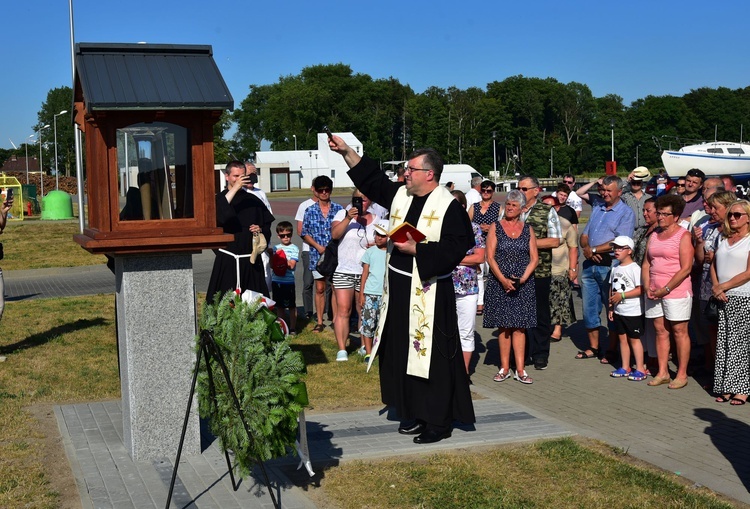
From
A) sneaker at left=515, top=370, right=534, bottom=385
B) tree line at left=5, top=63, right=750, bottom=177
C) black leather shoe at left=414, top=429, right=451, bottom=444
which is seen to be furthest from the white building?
black leather shoe at left=414, top=429, right=451, bottom=444

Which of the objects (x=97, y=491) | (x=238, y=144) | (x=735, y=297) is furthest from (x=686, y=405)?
(x=238, y=144)

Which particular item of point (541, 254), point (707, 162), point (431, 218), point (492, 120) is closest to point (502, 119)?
point (492, 120)

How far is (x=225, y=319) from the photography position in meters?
5.80

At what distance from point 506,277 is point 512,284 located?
5.1 inches

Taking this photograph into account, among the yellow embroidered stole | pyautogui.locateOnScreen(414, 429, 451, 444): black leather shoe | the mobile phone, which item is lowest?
pyautogui.locateOnScreen(414, 429, 451, 444): black leather shoe

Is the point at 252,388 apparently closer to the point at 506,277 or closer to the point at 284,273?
the point at 506,277

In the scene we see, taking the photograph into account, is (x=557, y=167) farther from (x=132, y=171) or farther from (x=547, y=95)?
(x=132, y=171)

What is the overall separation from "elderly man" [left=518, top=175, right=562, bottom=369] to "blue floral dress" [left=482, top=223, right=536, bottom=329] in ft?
2.18

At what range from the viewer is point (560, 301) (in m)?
11.4

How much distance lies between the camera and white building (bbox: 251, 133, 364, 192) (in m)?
94.0

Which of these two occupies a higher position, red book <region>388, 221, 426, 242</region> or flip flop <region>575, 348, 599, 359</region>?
red book <region>388, 221, 426, 242</region>

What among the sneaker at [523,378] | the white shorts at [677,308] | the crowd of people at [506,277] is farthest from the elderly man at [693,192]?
the sneaker at [523,378]

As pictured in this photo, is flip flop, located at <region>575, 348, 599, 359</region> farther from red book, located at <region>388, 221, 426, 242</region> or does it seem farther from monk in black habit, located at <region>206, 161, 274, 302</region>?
red book, located at <region>388, 221, 426, 242</region>

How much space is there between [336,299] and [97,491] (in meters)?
5.19
